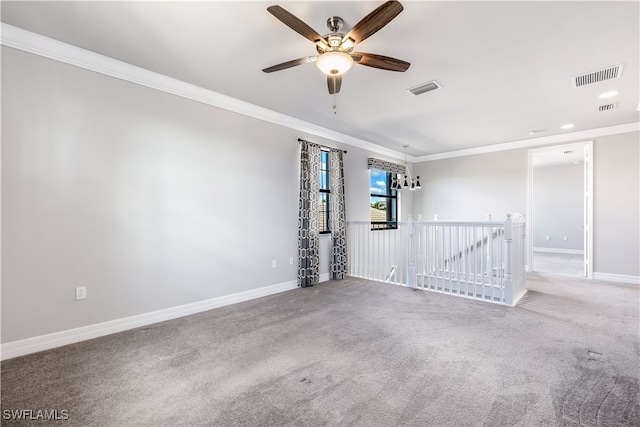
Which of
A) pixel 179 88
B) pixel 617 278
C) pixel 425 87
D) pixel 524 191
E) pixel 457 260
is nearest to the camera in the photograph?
pixel 179 88

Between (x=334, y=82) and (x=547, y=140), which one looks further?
(x=547, y=140)

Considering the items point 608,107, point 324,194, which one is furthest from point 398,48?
point 608,107

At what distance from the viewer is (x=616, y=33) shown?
2361 millimetres

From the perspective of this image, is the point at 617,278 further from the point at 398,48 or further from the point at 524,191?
the point at 398,48

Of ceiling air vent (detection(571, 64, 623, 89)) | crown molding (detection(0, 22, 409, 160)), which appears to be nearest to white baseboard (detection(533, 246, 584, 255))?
ceiling air vent (detection(571, 64, 623, 89))

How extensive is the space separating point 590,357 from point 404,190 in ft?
17.0

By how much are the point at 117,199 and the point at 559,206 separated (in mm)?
10665

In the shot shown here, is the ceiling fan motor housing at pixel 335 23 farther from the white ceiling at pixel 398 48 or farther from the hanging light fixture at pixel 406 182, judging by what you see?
the hanging light fixture at pixel 406 182

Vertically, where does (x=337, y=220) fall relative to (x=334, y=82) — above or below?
below

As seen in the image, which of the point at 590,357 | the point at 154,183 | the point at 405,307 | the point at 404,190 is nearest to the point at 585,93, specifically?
the point at 590,357

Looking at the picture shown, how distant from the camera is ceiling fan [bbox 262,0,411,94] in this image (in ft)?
5.90

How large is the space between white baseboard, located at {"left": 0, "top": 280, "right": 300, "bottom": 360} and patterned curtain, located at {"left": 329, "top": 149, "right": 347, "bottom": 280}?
1511 millimetres

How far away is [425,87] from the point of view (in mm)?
3389

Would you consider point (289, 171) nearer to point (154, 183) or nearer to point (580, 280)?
point (154, 183)
